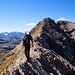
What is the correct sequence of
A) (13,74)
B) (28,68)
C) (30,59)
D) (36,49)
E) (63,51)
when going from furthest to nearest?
1. (63,51)
2. (36,49)
3. (30,59)
4. (28,68)
5. (13,74)

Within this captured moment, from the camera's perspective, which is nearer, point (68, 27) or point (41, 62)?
point (41, 62)

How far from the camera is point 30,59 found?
93.1 feet

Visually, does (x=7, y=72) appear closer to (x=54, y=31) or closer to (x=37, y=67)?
(x=37, y=67)

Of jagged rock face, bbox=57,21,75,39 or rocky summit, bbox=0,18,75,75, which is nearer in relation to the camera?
rocky summit, bbox=0,18,75,75

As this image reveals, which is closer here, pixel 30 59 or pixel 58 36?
pixel 30 59

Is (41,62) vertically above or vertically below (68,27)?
below

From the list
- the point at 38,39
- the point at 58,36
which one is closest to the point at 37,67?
the point at 38,39

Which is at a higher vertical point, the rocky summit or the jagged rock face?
the jagged rock face

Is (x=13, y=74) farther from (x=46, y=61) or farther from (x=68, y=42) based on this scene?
(x=68, y=42)

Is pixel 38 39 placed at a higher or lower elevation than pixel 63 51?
higher

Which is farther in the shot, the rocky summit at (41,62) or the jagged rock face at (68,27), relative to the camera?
the jagged rock face at (68,27)

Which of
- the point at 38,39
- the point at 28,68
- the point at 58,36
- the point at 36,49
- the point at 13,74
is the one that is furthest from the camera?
the point at 58,36

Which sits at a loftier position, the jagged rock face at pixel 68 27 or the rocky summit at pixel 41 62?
the jagged rock face at pixel 68 27

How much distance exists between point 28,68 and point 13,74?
8.70ft
